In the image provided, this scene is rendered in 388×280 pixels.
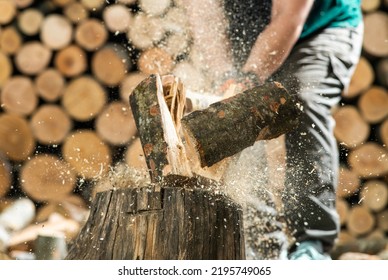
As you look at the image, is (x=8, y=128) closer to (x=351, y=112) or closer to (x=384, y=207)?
(x=351, y=112)

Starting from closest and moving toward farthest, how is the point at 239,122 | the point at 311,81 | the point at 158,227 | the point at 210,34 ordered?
the point at 158,227
the point at 239,122
the point at 311,81
the point at 210,34

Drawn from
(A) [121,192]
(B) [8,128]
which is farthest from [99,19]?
(A) [121,192]

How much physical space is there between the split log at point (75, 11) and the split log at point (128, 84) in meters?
0.22

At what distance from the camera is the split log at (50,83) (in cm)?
141

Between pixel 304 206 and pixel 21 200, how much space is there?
861 millimetres

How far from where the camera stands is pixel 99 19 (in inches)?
55.6

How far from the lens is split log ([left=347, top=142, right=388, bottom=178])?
139 centimetres

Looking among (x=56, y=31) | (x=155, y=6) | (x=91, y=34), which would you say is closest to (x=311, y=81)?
(x=155, y=6)

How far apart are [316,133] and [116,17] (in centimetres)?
71

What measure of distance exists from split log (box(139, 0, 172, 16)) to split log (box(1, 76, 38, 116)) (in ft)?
1.39

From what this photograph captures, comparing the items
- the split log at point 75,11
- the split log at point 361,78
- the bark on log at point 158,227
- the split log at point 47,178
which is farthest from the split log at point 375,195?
the split log at point 75,11

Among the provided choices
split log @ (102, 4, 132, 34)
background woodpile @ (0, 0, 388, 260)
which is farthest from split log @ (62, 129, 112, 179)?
split log @ (102, 4, 132, 34)

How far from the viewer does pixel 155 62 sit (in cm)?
145

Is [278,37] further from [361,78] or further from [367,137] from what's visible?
[367,137]
